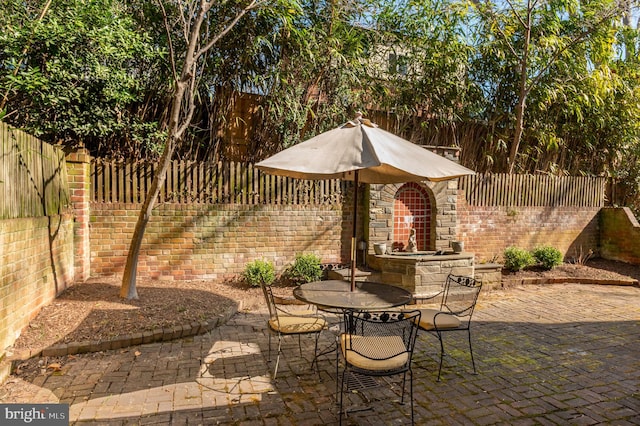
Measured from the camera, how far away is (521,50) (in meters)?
9.05

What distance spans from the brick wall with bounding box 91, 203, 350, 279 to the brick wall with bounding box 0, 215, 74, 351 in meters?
0.83

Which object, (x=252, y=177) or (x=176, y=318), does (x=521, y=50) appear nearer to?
(x=252, y=177)

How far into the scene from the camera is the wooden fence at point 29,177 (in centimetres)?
374

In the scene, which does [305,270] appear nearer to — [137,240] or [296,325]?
[137,240]

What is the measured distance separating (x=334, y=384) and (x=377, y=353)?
750mm

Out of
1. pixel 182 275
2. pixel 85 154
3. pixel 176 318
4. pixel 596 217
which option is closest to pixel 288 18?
pixel 85 154

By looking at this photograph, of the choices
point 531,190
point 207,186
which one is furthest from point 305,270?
point 531,190

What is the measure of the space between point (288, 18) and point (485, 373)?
20.7ft

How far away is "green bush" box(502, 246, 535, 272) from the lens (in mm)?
8258

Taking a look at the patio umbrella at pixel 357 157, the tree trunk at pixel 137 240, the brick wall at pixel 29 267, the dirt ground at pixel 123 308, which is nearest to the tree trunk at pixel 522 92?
the patio umbrella at pixel 357 157

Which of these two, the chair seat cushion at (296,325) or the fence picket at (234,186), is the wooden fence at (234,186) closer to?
the fence picket at (234,186)

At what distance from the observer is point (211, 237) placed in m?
6.83

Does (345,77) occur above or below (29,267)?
above
